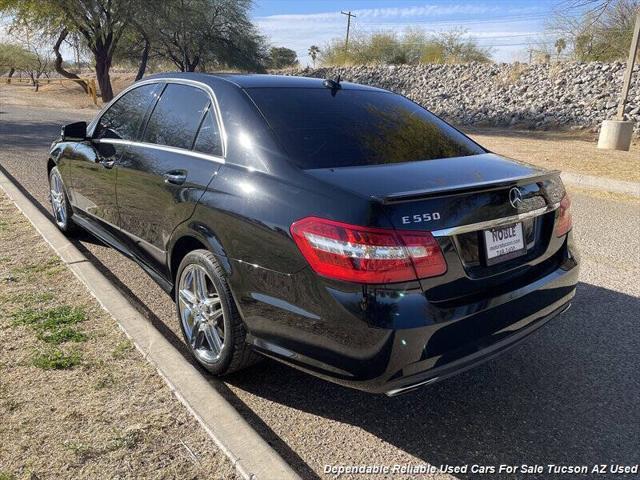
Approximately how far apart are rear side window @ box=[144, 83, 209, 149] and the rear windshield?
43cm

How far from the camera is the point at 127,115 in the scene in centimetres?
426

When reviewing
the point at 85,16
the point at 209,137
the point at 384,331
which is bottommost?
the point at 384,331

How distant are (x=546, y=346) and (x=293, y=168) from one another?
2.09 m

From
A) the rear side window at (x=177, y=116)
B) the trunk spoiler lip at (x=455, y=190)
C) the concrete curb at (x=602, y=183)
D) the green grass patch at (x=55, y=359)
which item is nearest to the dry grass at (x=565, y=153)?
the concrete curb at (x=602, y=183)

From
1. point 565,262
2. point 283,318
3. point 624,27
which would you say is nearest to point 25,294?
point 283,318

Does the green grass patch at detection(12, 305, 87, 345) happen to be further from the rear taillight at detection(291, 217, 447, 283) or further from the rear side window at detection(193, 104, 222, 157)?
the rear taillight at detection(291, 217, 447, 283)

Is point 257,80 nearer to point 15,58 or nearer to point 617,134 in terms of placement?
point 617,134

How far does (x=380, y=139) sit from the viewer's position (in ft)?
10.4

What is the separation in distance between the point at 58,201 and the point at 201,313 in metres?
3.22

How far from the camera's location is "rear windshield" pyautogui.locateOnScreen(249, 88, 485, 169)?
→ 2896 millimetres

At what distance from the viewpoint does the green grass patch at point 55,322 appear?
3.35 metres

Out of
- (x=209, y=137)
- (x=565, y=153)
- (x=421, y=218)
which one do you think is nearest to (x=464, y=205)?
(x=421, y=218)

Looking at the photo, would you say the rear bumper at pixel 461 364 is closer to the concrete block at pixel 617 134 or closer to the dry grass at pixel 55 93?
the concrete block at pixel 617 134

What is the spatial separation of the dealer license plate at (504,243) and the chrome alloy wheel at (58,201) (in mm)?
4344
